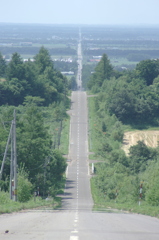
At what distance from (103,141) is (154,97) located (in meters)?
20.2

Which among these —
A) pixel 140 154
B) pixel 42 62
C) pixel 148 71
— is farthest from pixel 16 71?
pixel 140 154

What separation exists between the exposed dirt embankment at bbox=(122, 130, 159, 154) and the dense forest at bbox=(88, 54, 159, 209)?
112 centimetres

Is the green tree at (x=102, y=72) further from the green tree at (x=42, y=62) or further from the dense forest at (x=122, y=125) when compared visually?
the green tree at (x=42, y=62)

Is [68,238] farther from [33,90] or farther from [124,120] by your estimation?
[33,90]

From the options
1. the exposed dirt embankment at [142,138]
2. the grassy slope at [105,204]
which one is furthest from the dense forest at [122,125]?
the exposed dirt embankment at [142,138]

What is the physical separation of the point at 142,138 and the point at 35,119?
2664 centimetres

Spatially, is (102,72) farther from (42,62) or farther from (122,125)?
(122,125)

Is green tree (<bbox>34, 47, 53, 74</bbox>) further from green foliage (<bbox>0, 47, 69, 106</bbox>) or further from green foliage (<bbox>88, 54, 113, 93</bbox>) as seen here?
green foliage (<bbox>88, 54, 113, 93</bbox>)

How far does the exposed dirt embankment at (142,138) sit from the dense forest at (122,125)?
1.12 m

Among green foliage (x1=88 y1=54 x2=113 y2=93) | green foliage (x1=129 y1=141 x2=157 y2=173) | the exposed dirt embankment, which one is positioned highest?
green foliage (x1=88 y1=54 x2=113 y2=93)

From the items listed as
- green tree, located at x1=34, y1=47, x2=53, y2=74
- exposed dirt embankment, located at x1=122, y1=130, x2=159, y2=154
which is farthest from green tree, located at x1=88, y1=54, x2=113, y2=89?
exposed dirt embankment, located at x1=122, y1=130, x2=159, y2=154

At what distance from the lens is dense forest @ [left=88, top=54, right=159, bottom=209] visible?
35.5 metres

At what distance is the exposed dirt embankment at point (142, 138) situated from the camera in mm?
60703

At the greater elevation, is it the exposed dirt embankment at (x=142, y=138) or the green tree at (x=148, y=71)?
the green tree at (x=148, y=71)
